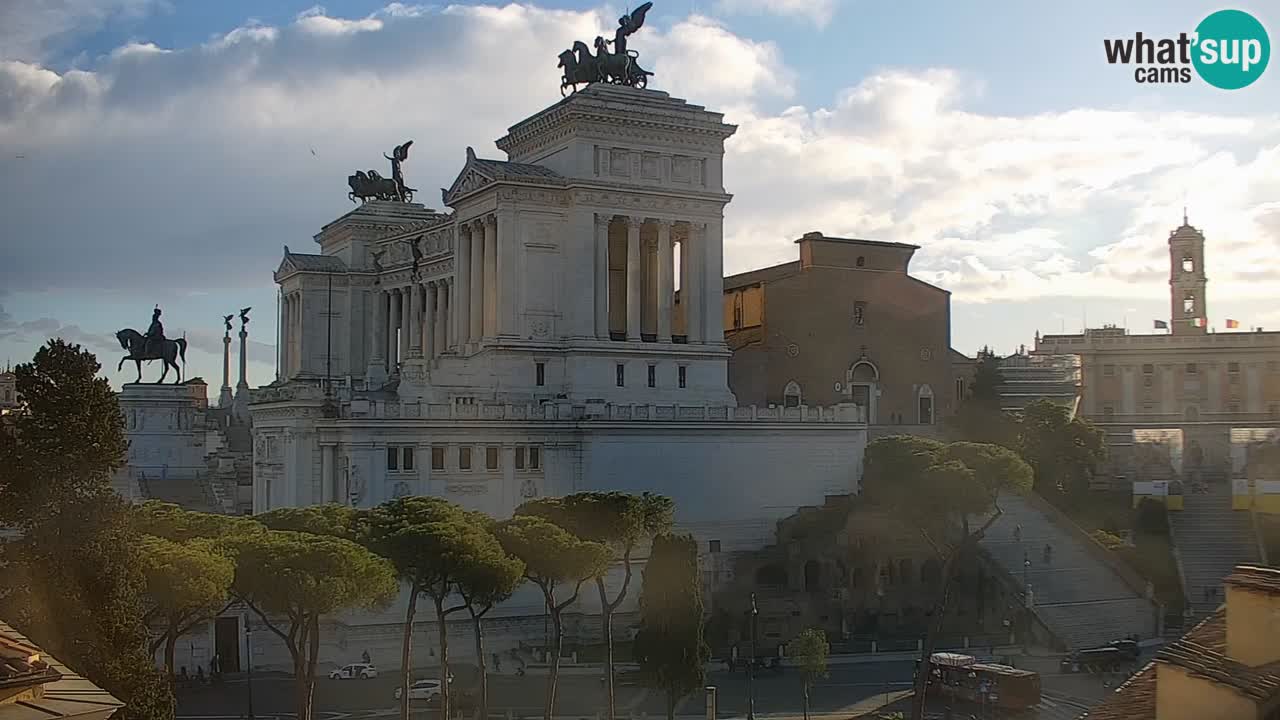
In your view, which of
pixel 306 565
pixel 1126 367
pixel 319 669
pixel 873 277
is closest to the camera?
pixel 306 565

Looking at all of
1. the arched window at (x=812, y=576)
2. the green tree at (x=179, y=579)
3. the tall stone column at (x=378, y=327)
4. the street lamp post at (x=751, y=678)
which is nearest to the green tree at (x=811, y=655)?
the street lamp post at (x=751, y=678)

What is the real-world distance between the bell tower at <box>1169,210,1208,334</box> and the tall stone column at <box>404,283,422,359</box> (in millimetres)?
49706

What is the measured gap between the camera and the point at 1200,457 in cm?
8181

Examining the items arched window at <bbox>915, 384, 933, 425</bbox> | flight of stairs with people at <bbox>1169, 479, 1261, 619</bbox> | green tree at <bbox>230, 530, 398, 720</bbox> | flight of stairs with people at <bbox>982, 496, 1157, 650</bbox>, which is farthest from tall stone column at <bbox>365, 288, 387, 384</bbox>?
green tree at <bbox>230, 530, 398, 720</bbox>

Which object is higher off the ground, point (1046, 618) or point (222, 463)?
point (222, 463)

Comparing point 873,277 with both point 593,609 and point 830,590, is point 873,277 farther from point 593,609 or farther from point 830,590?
point 593,609

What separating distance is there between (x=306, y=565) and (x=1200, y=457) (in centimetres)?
6447

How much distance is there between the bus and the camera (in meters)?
41.6

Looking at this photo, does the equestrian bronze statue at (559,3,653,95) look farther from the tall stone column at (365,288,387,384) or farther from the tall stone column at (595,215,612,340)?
the tall stone column at (365,288,387,384)

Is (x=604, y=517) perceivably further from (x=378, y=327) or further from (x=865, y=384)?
(x=378, y=327)

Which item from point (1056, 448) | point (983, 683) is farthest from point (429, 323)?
point (983, 683)

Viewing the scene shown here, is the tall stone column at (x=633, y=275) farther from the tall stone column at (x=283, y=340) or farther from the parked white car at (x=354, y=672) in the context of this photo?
the tall stone column at (x=283, y=340)

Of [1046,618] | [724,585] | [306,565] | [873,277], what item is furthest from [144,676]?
[873,277]

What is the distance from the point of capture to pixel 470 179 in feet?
205
